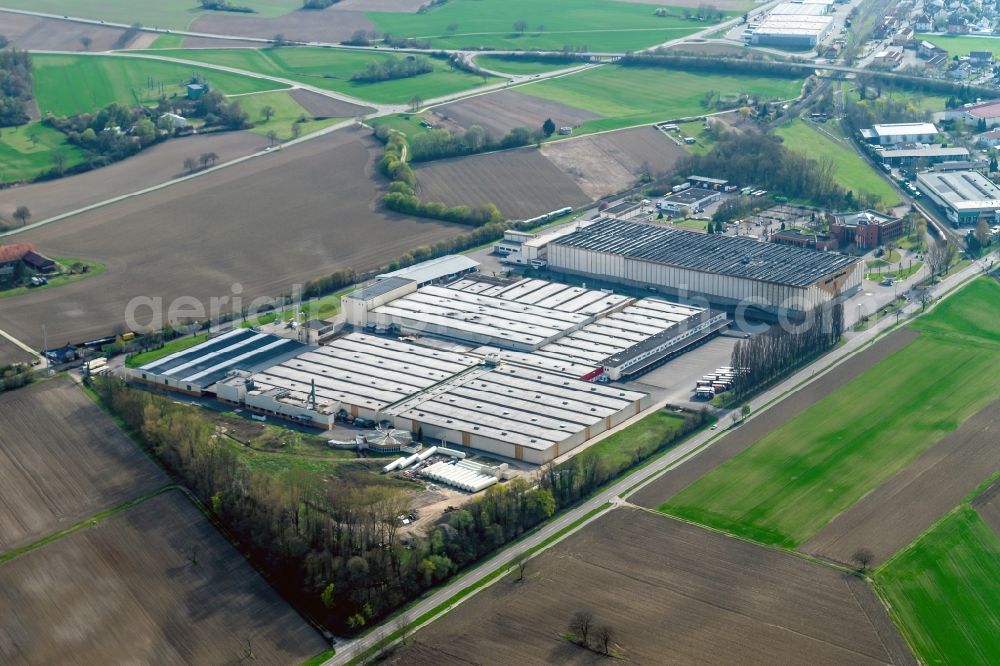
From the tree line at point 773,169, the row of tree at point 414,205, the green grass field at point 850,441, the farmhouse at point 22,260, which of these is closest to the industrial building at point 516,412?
the green grass field at point 850,441

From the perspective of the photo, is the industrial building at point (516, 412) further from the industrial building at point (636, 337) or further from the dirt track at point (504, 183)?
the dirt track at point (504, 183)

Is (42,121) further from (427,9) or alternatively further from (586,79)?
(427,9)

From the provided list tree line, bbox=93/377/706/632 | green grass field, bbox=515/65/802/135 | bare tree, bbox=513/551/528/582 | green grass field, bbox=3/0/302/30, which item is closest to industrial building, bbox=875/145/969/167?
green grass field, bbox=515/65/802/135

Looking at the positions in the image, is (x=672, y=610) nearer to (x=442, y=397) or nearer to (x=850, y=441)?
(x=850, y=441)

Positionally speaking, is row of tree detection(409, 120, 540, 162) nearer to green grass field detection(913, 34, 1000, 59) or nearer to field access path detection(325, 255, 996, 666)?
field access path detection(325, 255, 996, 666)

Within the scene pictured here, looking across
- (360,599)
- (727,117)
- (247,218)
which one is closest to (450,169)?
(247,218)
